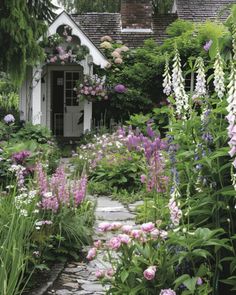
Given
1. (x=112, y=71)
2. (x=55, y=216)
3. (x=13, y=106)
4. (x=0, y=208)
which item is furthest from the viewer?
(x=13, y=106)

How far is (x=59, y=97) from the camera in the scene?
16.0 m

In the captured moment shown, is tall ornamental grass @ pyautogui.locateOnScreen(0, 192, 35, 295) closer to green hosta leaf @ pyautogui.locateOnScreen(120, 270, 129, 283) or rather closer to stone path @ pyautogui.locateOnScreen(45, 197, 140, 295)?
stone path @ pyautogui.locateOnScreen(45, 197, 140, 295)

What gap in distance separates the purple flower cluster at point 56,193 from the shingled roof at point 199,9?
47.7 ft

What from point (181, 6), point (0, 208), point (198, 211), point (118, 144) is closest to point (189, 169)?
Result: point (198, 211)

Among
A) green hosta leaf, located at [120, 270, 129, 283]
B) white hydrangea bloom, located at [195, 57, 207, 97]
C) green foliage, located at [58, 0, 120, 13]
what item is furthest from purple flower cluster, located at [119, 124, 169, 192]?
green foliage, located at [58, 0, 120, 13]

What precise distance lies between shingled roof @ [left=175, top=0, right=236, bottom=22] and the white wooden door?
17.6ft


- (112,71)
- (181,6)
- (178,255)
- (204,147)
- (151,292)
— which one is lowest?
(151,292)

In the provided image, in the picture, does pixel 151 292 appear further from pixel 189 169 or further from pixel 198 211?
pixel 189 169

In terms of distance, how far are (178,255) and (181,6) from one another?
18.0 metres

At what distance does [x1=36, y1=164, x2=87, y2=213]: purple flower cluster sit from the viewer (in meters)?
4.79

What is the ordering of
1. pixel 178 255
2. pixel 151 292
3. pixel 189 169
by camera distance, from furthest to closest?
pixel 189 169, pixel 151 292, pixel 178 255

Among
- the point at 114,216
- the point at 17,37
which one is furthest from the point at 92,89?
the point at 114,216

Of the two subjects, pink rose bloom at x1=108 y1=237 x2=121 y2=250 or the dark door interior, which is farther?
the dark door interior

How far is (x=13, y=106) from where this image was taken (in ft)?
54.9
